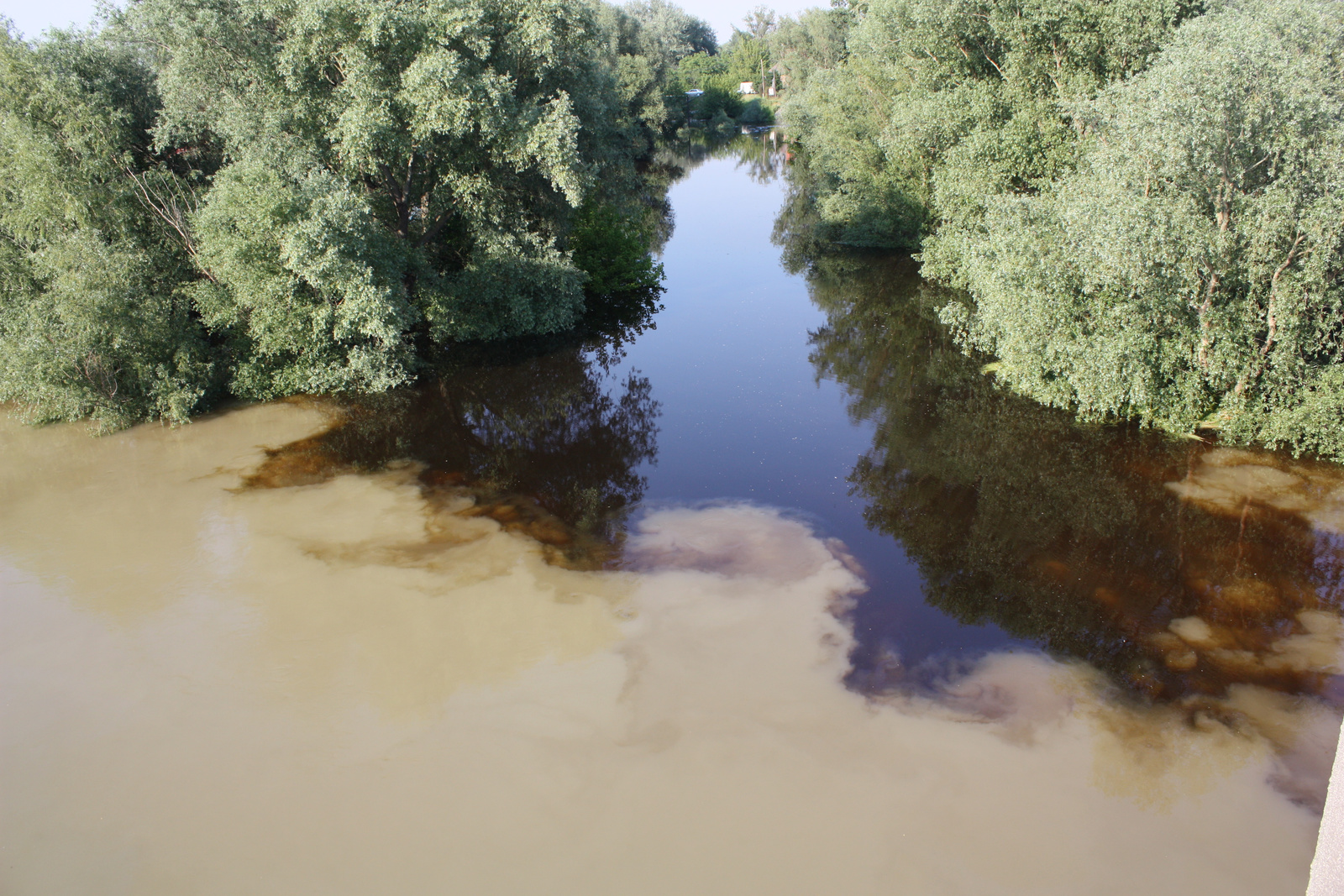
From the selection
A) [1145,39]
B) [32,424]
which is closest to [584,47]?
[1145,39]

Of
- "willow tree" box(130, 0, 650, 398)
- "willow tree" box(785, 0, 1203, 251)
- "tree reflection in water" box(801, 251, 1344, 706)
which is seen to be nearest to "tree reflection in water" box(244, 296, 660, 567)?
"willow tree" box(130, 0, 650, 398)

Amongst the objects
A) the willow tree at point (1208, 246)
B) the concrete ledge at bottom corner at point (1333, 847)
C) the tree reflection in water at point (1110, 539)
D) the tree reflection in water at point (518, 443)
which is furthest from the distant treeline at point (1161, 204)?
the concrete ledge at bottom corner at point (1333, 847)

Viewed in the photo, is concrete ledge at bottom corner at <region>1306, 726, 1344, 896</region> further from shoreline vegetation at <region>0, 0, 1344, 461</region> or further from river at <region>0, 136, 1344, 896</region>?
shoreline vegetation at <region>0, 0, 1344, 461</region>

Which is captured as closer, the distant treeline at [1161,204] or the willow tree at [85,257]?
the distant treeline at [1161,204]

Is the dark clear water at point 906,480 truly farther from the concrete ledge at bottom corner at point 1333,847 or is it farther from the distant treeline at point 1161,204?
the concrete ledge at bottom corner at point 1333,847

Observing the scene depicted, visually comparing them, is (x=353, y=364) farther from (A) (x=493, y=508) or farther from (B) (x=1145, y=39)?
(B) (x=1145, y=39)
